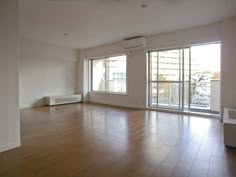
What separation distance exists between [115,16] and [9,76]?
2.64m

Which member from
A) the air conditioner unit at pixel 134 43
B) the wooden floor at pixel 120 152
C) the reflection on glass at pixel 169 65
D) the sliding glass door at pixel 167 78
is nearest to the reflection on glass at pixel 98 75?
the air conditioner unit at pixel 134 43

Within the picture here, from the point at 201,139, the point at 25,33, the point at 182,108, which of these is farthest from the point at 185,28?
the point at 25,33

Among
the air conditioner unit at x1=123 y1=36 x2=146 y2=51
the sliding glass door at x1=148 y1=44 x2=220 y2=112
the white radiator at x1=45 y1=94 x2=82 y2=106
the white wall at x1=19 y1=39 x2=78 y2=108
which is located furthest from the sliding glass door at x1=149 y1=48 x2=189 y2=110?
the white wall at x1=19 y1=39 x2=78 y2=108

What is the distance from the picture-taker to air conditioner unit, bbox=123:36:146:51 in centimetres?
575

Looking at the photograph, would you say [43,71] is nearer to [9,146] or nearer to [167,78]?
[9,146]

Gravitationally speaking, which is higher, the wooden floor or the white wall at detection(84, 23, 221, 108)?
the white wall at detection(84, 23, 221, 108)

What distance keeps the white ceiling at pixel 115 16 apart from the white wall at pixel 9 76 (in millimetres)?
879

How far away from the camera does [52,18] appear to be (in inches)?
161

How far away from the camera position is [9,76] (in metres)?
2.57

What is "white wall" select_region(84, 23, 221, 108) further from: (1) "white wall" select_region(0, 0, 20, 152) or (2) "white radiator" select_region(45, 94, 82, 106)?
(1) "white wall" select_region(0, 0, 20, 152)

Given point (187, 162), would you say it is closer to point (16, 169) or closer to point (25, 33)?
point (16, 169)

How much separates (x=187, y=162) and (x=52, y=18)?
4153 mm

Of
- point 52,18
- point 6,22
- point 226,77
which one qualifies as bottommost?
point 226,77

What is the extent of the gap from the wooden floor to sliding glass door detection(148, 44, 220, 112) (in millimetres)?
1429
